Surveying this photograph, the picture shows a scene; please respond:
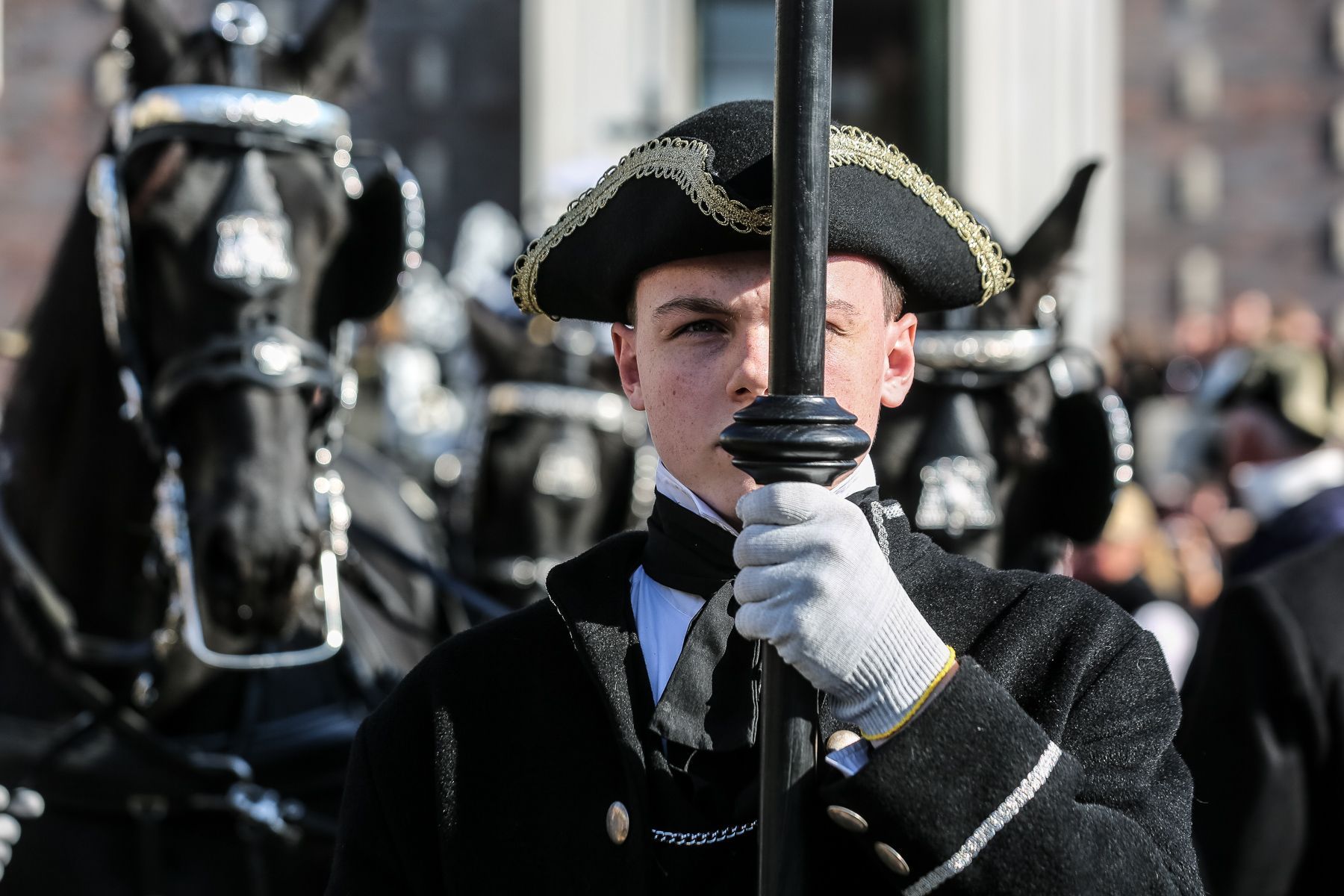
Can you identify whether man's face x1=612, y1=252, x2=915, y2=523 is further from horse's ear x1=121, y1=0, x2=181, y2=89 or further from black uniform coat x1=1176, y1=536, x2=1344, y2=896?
horse's ear x1=121, y1=0, x2=181, y2=89

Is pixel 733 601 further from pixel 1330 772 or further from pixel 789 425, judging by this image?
pixel 1330 772

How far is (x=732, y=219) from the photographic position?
6.17ft

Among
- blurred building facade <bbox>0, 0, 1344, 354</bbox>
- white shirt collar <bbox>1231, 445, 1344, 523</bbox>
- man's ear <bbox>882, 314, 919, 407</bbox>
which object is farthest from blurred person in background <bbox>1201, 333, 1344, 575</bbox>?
man's ear <bbox>882, 314, 919, 407</bbox>

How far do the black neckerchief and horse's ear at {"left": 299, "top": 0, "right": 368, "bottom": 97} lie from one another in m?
2.18

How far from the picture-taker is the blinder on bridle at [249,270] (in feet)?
11.0

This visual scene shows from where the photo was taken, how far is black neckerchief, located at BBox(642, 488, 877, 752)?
1.87 m

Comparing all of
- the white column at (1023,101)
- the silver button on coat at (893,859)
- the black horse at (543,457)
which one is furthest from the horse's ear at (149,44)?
the white column at (1023,101)

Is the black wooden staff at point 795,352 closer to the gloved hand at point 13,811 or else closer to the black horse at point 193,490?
the black horse at point 193,490

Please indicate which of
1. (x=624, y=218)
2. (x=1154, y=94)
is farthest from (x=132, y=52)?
(x=1154, y=94)

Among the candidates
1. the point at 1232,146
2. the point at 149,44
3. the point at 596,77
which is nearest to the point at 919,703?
the point at 149,44

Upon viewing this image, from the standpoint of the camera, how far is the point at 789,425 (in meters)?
1.68

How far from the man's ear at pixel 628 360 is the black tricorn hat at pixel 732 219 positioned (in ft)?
0.06

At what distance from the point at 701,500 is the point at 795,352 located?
0.97 feet

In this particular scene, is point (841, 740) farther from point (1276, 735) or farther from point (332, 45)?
point (332, 45)
